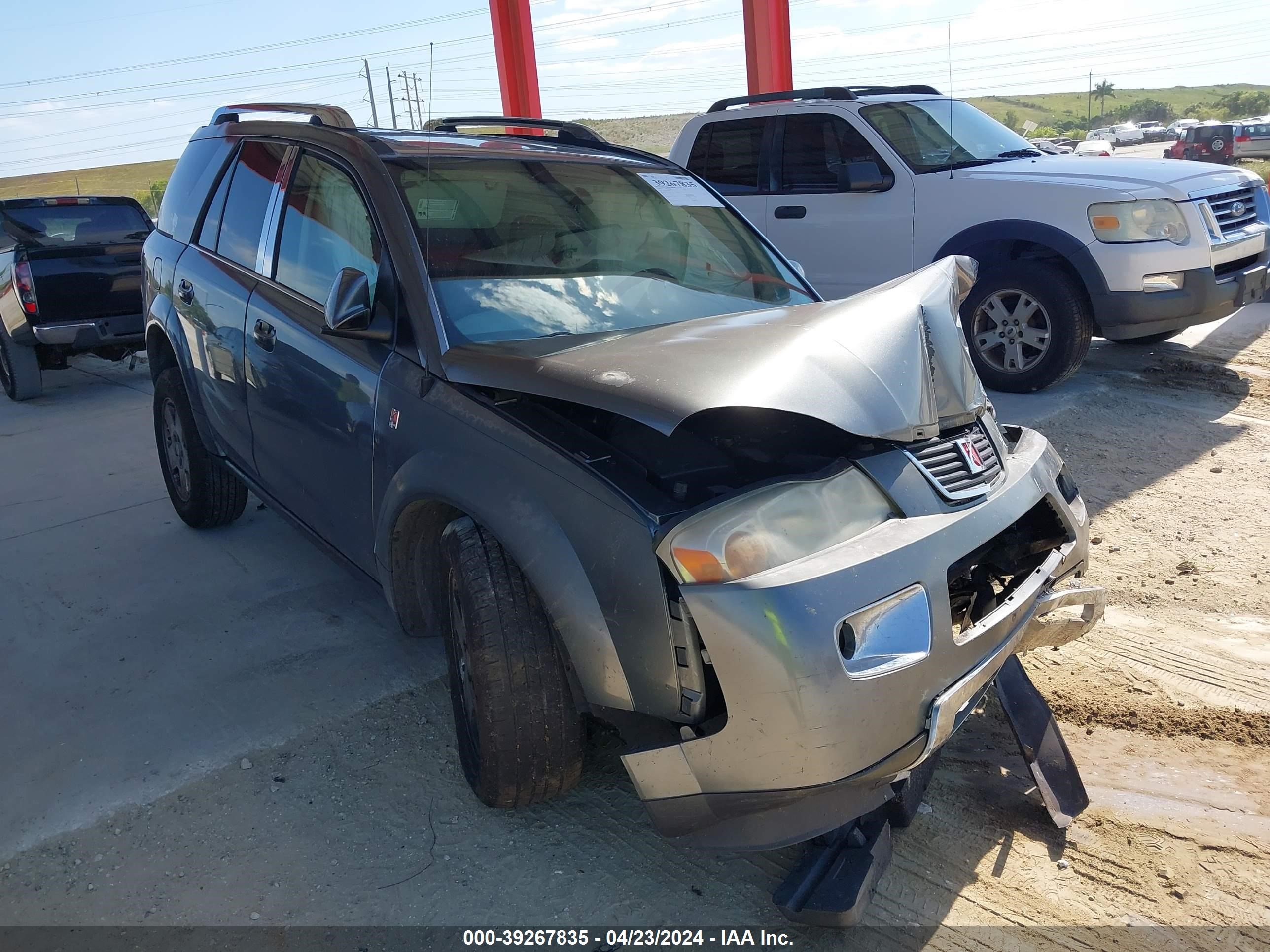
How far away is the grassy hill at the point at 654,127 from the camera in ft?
28.6

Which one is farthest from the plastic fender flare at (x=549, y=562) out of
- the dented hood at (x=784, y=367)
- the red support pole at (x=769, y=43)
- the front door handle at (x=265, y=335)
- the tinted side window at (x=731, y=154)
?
the red support pole at (x=769, y=43)

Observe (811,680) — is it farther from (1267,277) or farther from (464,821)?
(1267,277)

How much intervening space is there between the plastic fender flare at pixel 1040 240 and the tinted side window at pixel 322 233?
3897 millimetres

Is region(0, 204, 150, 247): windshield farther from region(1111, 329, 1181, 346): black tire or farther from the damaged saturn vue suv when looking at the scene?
region(1111, 329, 1181, 346): black tire

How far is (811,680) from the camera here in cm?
195

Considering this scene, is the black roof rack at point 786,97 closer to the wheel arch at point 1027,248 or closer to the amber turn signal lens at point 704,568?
the wheel arch at point 1027,248

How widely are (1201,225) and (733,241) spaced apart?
3887 mm

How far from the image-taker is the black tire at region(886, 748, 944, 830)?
248 cm

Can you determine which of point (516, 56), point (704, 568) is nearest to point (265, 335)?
point (704, 568)

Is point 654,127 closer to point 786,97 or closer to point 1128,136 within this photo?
point 786,97

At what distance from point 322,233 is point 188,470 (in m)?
1.85

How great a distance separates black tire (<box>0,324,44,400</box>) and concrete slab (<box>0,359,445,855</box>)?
339 cm

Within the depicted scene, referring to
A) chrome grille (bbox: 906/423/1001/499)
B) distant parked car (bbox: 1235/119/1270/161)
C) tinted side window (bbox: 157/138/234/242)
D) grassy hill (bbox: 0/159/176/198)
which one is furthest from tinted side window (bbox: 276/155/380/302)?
grassy hill (bbox: 0/159/176/198)

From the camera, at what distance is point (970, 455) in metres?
2.48
